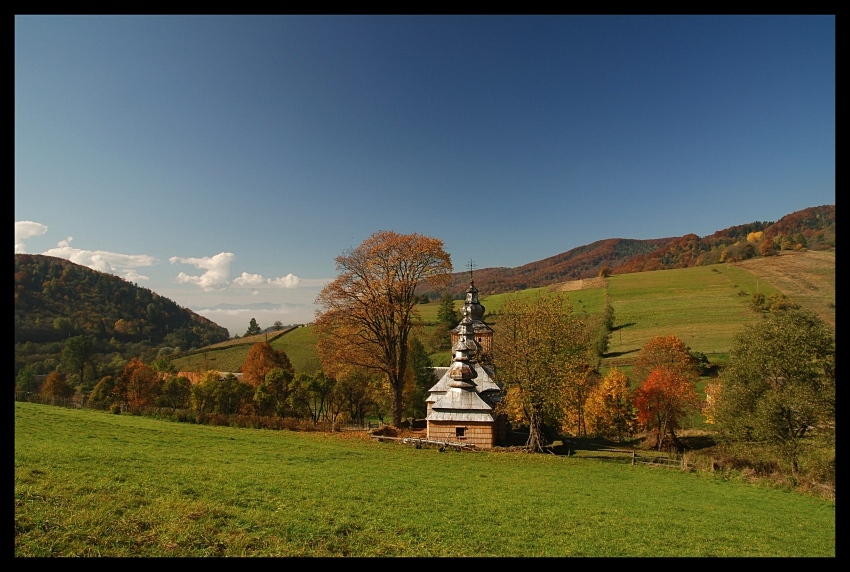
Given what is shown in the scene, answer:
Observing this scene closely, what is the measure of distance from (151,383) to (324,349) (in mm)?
23020

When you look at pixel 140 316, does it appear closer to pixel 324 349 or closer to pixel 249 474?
pixel 324 349

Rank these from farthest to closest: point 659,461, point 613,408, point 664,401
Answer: point 613,408, point 664,401, point 659,461

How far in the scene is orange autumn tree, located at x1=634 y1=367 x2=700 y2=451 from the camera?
2930 cm

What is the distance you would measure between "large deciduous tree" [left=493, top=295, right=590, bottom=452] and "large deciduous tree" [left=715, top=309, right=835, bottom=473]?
342 inches

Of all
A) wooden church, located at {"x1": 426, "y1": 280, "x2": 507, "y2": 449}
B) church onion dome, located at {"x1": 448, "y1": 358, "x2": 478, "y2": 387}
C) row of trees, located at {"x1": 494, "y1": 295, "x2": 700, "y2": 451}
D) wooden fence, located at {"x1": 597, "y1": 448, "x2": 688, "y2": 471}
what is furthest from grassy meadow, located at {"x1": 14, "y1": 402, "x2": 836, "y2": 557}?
church onion dome, located at {"x1": 448, "y1": 358, "x2": 478, "y2": 387}

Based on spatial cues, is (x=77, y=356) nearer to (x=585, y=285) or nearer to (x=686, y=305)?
(x=686, y=305)

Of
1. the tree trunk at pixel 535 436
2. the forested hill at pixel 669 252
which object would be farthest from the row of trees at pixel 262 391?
the forested hill at pixel 669 252

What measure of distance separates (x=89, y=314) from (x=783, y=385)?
104525mm

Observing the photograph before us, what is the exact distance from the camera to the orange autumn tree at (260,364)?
4029 centimetres

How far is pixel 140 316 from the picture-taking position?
86.9 m

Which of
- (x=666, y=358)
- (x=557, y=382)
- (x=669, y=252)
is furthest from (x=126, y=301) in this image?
(x=669, y=252)

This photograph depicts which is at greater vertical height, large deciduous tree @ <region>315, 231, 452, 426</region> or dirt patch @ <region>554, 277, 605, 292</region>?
dirt patch @ <region>554, 277, 605, 292</region>

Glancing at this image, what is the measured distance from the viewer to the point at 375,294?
27141mm

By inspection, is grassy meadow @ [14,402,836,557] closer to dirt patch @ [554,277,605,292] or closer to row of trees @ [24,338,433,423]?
row of trees @ [24,338,433,423]
